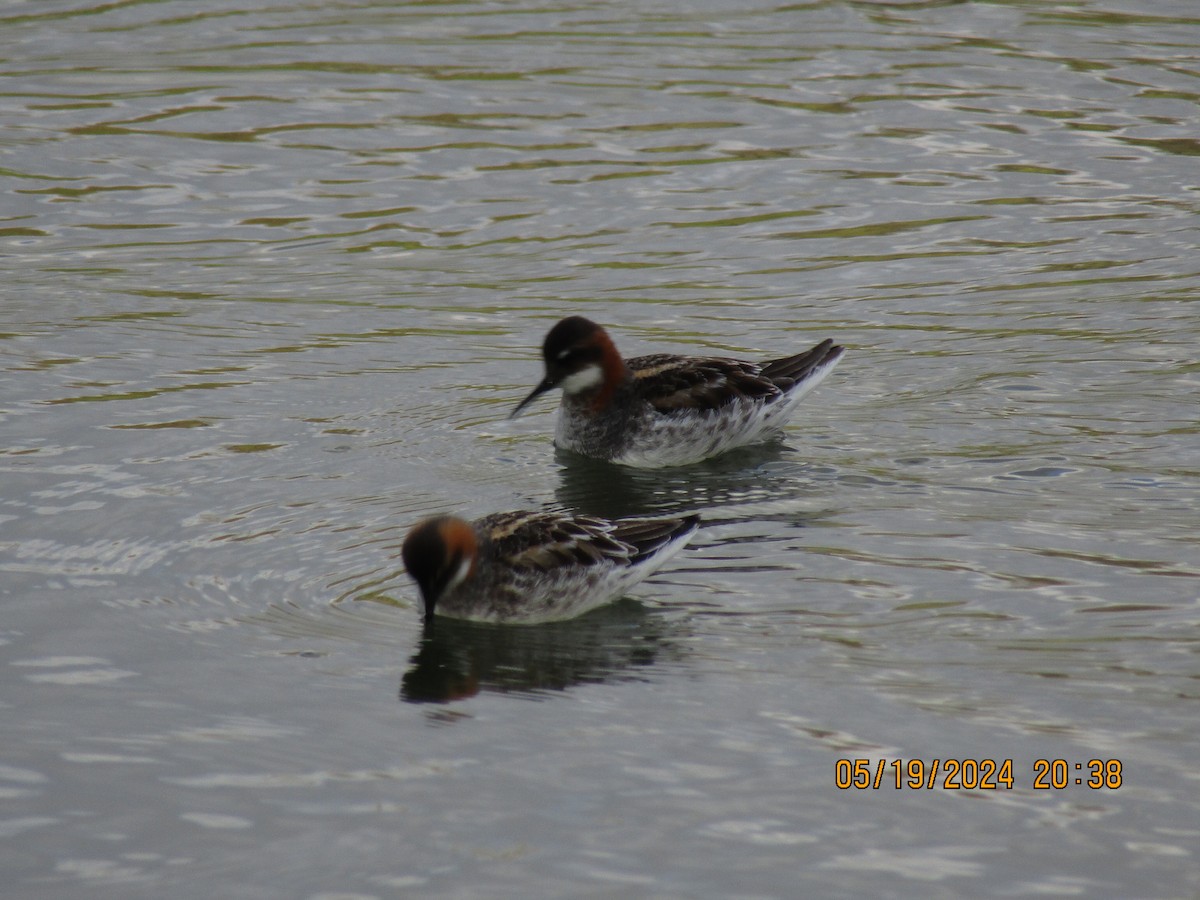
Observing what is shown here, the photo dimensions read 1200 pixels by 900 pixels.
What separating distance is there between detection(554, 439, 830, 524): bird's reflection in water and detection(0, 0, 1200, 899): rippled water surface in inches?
3.3

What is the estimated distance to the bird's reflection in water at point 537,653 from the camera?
9266 mm

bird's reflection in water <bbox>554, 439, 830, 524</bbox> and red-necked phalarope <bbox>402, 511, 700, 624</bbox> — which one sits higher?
red-necked phalarope <bbox>402, 511, 700, 624</bbox>

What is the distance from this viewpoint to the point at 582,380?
13742mm

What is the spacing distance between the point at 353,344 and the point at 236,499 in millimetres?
4136

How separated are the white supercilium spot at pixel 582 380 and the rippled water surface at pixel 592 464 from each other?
2.11 feet

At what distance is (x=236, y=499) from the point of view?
39.6 feet

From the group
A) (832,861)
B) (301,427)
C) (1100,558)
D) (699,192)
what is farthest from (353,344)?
(832,861)

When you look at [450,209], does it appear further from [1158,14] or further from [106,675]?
[1158,14]

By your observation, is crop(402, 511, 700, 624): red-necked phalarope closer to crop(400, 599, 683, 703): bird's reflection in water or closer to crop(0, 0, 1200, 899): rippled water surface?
crop(400, 599, 683, 703): bird's reflection in water

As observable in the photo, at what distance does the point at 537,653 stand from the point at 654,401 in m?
4.34

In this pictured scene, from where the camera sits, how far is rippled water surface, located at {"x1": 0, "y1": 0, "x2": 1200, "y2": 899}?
773 cm
